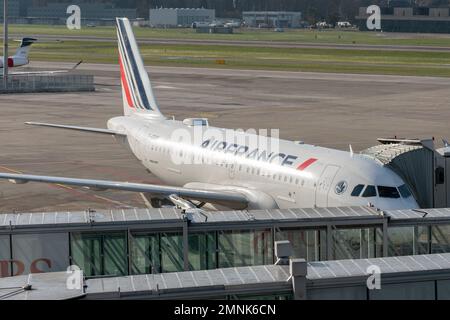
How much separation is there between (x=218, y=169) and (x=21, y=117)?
148ft

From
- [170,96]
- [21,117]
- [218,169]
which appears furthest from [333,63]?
[218,169]

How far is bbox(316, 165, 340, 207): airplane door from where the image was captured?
35.2 meters

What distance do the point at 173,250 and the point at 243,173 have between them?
1498cm

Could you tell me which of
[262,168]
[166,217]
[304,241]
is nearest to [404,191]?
[262,168]

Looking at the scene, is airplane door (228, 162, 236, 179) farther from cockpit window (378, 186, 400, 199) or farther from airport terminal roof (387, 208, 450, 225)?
airport terminal roof (387, 208, 450, 225)

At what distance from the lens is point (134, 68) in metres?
54.1

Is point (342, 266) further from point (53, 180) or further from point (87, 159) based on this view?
point (87, 159)

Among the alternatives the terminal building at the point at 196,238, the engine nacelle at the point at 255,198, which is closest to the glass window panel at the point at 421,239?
the terminal building at the point at 196,238

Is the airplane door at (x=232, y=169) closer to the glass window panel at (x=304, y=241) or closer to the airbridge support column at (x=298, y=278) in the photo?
the glass window panel at (x=304, y=241)

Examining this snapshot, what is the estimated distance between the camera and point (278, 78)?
406 feet

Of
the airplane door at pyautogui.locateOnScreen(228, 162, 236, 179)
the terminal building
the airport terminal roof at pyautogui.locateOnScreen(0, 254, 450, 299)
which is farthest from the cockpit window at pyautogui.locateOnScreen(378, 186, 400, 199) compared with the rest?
the airport terminal roof at pyautogui.locateOnScreen(0, 254, 450, 299)

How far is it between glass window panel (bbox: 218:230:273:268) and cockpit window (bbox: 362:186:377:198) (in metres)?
8.89

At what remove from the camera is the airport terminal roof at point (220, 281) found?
61.6ft
